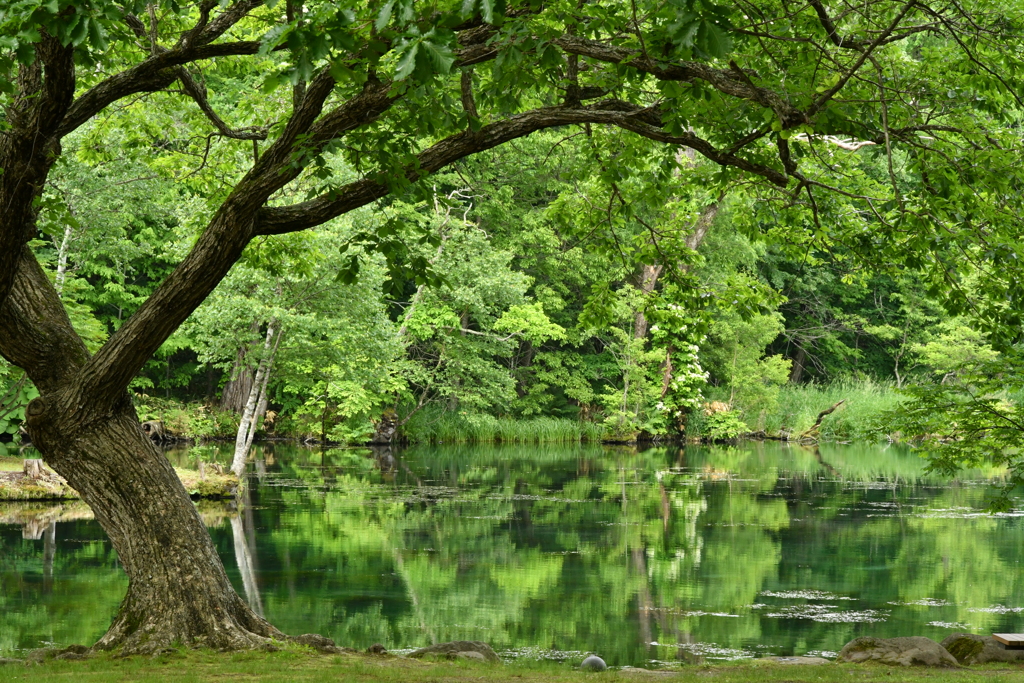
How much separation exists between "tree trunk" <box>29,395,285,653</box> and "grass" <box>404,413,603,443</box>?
977 inches

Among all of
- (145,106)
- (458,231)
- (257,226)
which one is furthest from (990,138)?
(458,231)

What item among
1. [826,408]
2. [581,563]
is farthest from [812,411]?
[581,563]

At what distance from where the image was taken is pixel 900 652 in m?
7.91

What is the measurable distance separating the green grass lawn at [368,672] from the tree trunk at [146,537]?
37 centimetres

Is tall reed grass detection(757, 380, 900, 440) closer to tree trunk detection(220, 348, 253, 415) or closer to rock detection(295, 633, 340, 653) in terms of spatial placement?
tree trunk detection(220, 348, 253, 415)

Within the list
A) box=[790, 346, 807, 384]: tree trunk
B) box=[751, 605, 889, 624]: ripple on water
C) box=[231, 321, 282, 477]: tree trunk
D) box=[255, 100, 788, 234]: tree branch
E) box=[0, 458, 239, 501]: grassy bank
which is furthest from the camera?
box=[790, 346, 807, 384]: tree trunk

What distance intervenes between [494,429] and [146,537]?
26.4 meters

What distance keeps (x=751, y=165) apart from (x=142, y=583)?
5.24 metres

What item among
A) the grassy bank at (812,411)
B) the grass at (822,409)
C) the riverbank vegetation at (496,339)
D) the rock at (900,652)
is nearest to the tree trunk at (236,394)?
the riverbank vegetation at (496,339)

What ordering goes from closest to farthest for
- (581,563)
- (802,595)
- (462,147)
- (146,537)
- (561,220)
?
(462,147) < (146,537) < (561,220) < (802,595) < (581,563)

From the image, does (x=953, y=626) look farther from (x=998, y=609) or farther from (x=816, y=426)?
(x=816, y=426)

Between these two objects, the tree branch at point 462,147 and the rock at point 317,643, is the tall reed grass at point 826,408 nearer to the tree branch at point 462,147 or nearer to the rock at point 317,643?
the tree branch at point 462,147

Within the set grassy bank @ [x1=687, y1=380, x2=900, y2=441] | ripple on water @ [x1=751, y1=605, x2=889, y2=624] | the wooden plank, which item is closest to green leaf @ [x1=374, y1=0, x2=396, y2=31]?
the wooden plank

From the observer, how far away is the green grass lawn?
638 centimetres
